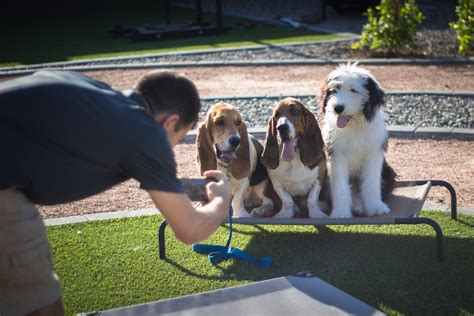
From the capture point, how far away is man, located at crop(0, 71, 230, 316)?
2.89 metres

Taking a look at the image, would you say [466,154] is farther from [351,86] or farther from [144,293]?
[144,293]

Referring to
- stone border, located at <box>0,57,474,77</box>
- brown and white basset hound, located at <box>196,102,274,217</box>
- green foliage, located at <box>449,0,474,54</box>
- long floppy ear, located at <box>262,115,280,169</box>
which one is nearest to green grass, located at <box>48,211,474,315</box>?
brown and white basset hound, located at <box>196,102,274,217</box>

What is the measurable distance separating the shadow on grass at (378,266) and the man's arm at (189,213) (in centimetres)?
155

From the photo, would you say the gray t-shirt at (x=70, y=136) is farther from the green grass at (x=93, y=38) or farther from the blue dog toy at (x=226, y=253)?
the green grass at (x=93, y=38)

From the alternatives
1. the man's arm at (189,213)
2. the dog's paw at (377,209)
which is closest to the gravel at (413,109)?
the dog's paw at (377,209)

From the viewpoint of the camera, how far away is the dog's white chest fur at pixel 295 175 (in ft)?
18.1

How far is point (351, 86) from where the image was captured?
5297 mm

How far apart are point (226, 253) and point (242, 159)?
0.82m

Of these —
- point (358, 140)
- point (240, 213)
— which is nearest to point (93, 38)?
point (240, 213)

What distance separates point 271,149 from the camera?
5512 millimetres

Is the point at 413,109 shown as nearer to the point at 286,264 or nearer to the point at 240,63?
the point at 240,63

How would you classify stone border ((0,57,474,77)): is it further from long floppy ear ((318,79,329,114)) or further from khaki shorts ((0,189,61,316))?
khaki shorts ((0,189,61,316))

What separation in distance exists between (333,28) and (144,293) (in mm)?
15530

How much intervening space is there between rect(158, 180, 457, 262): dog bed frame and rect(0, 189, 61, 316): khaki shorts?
Result: 208 centimetres
